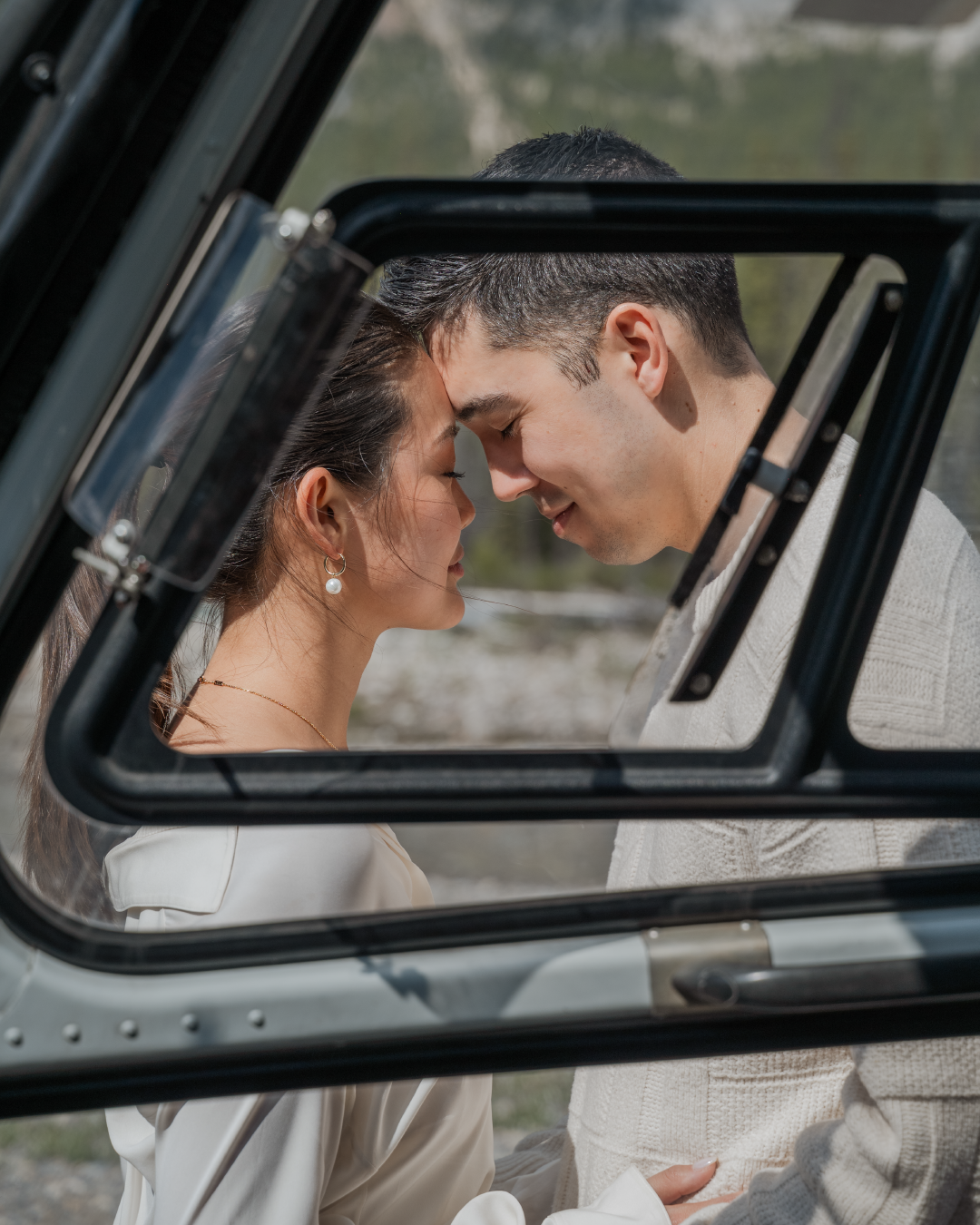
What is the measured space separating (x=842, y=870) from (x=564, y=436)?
0.83m

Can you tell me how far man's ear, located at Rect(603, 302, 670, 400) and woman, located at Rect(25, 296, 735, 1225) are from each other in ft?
0.90

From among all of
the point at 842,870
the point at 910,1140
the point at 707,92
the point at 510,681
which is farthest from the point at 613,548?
the point at 707,92

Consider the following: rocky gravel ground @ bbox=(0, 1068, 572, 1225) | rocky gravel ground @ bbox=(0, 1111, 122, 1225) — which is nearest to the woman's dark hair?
rocky gravel ground @ bbox=(0, 1068, 572, 1225)

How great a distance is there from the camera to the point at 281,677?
62.3 inches

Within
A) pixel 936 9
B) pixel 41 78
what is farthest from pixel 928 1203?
pixel 936 9

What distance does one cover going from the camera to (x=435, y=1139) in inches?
57.8

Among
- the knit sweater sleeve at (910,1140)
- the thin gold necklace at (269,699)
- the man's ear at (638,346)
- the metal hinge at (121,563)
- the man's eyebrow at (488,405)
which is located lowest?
the thin gold necklace at (269,699)

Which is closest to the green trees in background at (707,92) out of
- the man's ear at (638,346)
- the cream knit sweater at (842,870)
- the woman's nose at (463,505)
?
the man's ear at (638,346)

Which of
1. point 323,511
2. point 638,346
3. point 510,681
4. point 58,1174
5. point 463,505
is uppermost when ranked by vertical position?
point 638,346

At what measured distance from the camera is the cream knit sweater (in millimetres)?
1097

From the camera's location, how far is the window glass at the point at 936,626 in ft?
3.64

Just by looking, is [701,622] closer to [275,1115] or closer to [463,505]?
[463,505]

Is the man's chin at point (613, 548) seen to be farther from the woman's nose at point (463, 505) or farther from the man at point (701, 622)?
the woman's nose at point (463, 505)

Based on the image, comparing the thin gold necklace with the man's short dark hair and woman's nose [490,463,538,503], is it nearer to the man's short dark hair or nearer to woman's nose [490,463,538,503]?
woman's nose [490,463,538,503]
